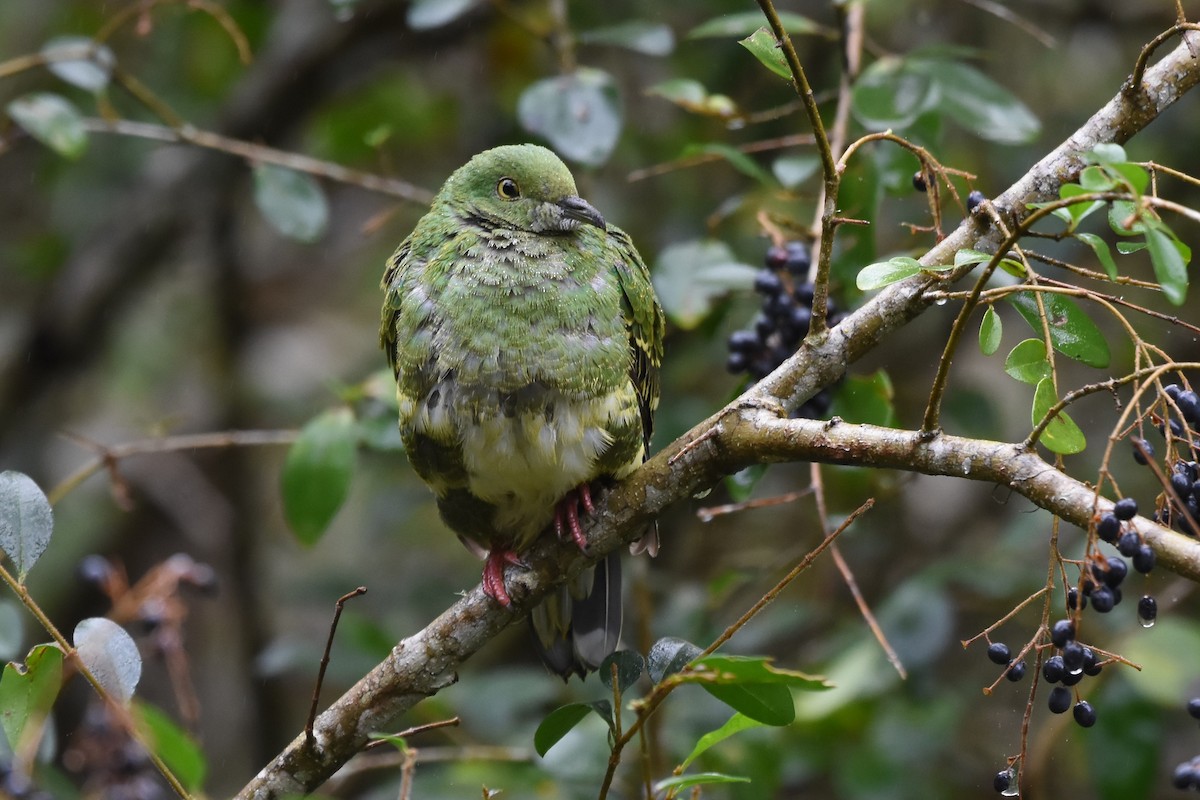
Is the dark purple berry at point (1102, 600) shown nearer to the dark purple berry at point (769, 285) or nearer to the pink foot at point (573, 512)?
the pink foot at point (573, 512)

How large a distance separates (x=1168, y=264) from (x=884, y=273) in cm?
45

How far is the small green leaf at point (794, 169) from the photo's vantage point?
310cm

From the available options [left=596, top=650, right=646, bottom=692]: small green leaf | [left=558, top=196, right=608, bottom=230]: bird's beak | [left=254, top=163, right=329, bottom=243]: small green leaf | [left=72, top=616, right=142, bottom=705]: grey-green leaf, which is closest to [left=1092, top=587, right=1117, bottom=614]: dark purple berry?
[left=596, top=650, right=646, bottom=692]: small green leaf

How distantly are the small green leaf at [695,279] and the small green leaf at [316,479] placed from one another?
0.87 metres

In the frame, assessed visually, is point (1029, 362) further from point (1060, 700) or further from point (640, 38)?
point (640, 38)

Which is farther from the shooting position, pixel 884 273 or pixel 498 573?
pixel 498 573

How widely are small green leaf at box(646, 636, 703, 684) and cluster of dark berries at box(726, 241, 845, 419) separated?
31.8 inches

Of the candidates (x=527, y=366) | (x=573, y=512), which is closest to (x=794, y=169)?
(x=527, y=366)

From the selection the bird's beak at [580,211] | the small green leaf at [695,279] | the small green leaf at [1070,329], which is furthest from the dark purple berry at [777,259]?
the small green leaf at [1070,329]

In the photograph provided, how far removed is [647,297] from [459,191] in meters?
0.53

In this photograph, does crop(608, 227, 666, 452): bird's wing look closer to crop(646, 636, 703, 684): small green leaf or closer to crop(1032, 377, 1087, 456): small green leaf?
crop(646, 636, 703, 684): small green leaf

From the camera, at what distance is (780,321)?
2.82 meters

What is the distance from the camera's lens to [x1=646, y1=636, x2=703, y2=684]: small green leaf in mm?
2127

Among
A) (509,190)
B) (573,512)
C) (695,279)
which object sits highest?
(509,190)
